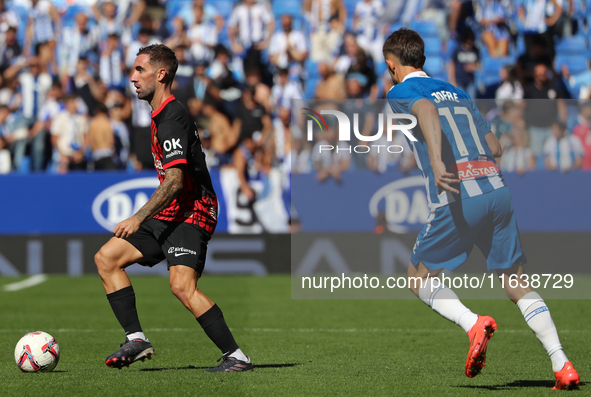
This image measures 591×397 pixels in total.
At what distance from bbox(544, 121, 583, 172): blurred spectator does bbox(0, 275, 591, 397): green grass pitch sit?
2.78 m

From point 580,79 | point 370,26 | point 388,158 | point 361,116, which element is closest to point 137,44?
point 370,26

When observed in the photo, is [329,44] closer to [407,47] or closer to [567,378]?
[407,47]

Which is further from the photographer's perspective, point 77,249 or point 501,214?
point 77,249

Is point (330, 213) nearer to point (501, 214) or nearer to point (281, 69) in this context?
point (281, 69)

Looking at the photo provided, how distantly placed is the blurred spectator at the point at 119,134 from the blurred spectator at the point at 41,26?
300 centimetres

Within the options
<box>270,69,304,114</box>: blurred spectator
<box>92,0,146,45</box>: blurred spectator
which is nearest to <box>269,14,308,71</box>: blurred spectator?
<box>270,69,304,114</box>: blurred spectator

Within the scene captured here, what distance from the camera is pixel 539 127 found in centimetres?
1180

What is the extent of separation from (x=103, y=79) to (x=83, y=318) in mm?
7250

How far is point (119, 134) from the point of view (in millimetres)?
13523

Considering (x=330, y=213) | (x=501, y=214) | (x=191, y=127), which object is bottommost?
(x=330, y=213)

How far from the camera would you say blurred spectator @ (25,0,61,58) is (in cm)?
1587

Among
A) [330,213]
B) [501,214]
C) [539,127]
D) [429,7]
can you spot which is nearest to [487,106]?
[539,127]

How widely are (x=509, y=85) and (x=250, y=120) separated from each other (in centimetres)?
441

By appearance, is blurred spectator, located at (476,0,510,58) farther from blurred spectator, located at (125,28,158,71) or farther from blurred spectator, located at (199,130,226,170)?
blurred spectator, located at (125,28,158,71)
